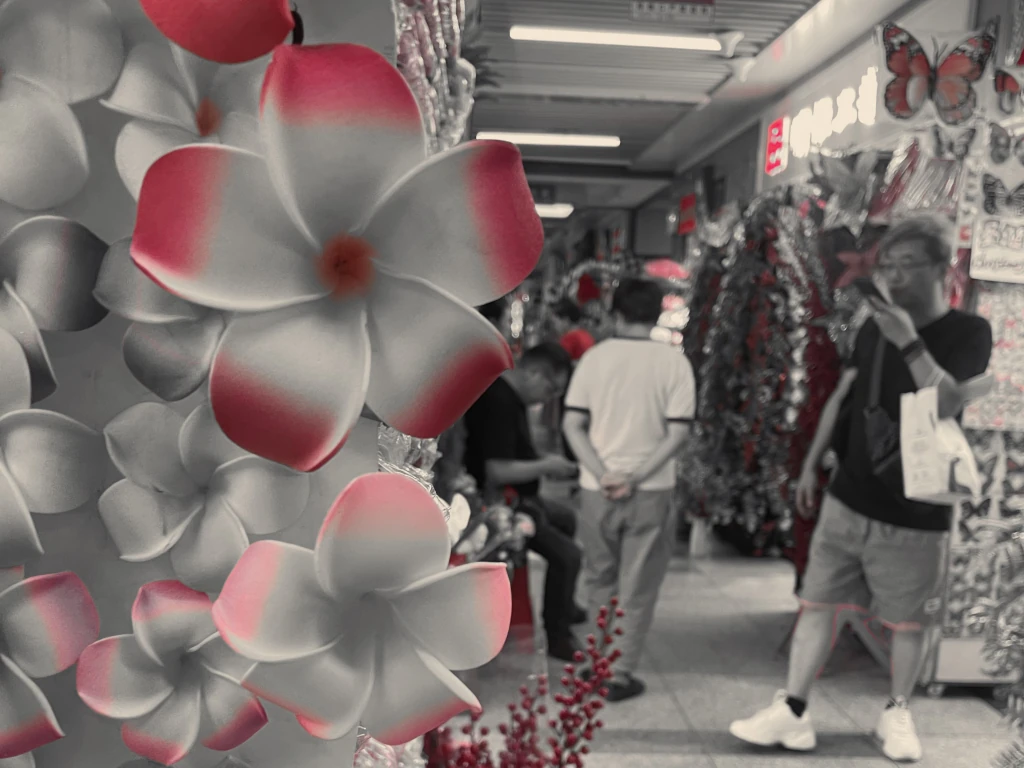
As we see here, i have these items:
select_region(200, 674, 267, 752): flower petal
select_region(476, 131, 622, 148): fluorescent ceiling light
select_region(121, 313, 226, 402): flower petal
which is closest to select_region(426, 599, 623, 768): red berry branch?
select_region(200, 674, 267, 752): flower petal

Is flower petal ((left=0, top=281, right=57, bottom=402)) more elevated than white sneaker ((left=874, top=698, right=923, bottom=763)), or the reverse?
flower petal ((left=0, top=281, right=57, bottom=402))

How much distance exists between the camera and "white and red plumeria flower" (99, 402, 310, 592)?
15.4 inches

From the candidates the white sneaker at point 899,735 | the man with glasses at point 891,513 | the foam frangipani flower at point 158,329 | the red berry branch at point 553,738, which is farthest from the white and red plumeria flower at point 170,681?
the white sneaker at point 899,735

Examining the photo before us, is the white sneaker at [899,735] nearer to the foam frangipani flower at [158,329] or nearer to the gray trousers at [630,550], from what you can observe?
the gray trousers at [630,550]

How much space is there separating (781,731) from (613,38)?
4.13 meters

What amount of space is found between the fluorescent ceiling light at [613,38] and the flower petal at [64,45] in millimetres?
4962

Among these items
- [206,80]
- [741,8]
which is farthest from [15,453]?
[741,8]

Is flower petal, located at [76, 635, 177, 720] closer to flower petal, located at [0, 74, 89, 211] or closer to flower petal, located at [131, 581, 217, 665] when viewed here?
flower petal, located at [131, 581, 217, 665]

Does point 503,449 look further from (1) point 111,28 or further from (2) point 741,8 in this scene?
(2) point 741,8

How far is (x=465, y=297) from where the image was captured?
0.34 meters

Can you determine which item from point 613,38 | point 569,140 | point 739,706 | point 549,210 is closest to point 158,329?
point 549,210

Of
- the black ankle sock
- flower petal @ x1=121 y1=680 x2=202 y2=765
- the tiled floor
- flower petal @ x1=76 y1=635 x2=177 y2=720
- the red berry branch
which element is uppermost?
flower petal @ x1=76 y1=635 x2=177 y2=720

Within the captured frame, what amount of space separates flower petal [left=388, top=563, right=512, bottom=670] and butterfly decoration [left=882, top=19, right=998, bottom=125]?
9.60 ft

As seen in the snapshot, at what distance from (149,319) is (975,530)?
3.15 m
